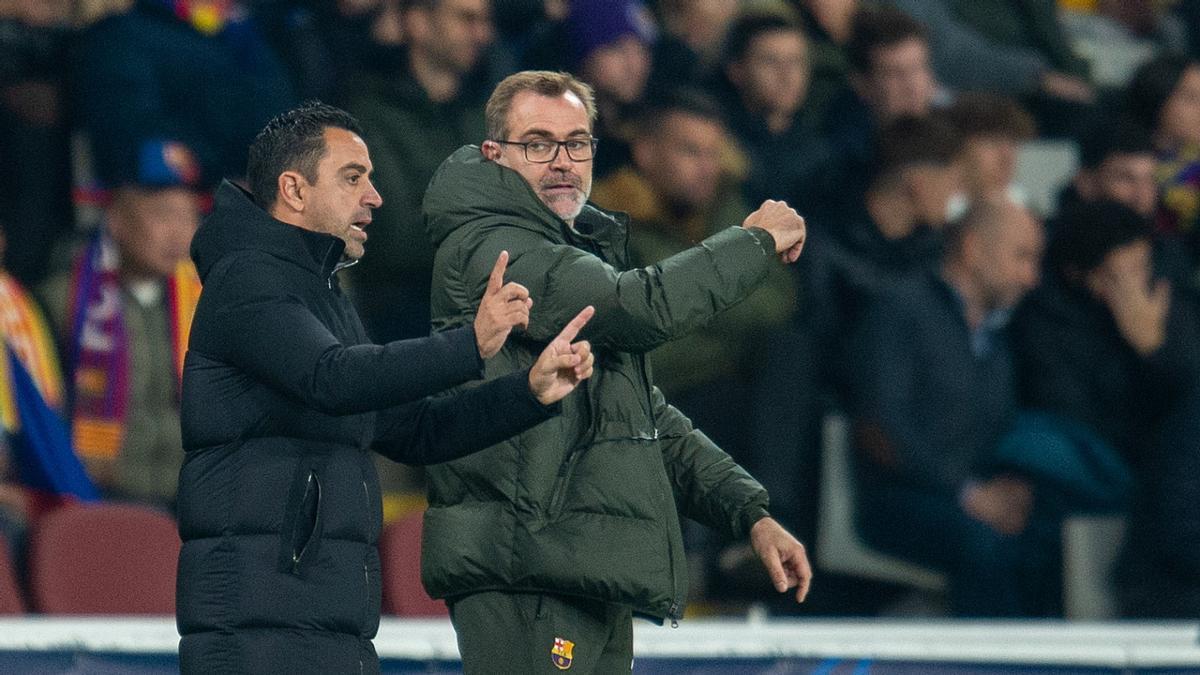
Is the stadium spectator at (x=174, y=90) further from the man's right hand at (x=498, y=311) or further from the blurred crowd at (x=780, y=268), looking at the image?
the man's right hand at (x=498, y=311)

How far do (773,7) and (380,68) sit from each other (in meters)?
1.84

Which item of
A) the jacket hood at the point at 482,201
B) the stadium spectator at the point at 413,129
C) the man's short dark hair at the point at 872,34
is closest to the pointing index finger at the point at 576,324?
the jacket hood at the point at 482,201

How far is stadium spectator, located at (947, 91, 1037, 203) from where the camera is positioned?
26.0 ft

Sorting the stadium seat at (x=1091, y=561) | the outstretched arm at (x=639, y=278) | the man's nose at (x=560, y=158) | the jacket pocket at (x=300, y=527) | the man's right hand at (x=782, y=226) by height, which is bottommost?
the stadium seat at (x=1091, y=561)

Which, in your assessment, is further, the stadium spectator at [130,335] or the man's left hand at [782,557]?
the stadium spectator at [130,335]

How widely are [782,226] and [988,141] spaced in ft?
15.3

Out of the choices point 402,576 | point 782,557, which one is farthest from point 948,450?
point 782,557

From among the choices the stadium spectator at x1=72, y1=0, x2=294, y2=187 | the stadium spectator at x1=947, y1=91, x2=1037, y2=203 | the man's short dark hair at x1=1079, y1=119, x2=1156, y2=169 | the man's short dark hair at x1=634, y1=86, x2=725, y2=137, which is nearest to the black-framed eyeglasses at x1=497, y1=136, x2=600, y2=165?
the stadium spectator at x1=72, y1=0, x2=294, y2=187

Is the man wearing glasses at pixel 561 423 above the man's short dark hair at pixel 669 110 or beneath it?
beneath

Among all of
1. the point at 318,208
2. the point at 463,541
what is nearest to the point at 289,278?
the point at 318,208

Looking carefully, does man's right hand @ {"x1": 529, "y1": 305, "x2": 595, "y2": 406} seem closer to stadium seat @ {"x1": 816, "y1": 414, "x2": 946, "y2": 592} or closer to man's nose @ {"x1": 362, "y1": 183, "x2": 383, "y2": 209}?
man's nose @ {"x1": 362, "y1": 183, "x2": 383, "y2": 209}

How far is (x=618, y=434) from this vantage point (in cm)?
355

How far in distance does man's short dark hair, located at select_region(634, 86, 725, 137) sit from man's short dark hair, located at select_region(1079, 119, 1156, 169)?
1689mm

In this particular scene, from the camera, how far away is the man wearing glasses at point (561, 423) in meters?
3.46
